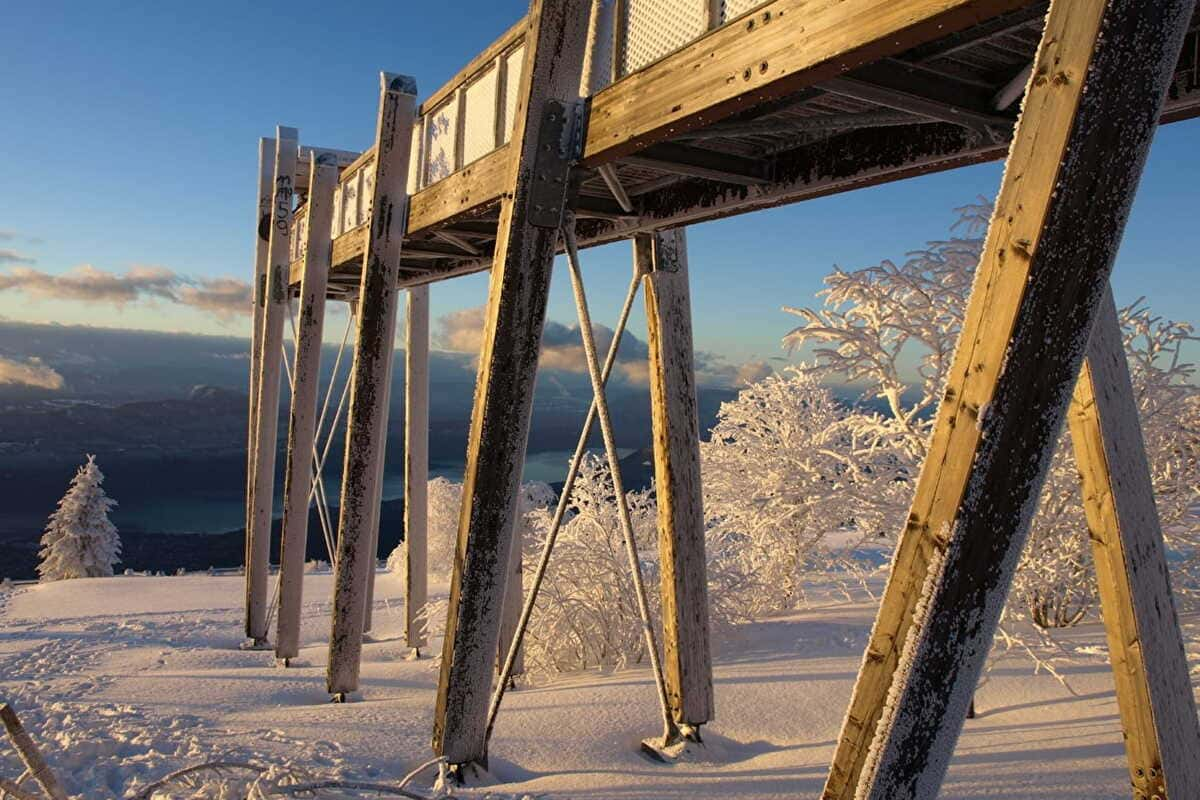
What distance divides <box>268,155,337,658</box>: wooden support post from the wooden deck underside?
2706 mm

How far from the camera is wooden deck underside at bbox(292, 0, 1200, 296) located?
2053mm

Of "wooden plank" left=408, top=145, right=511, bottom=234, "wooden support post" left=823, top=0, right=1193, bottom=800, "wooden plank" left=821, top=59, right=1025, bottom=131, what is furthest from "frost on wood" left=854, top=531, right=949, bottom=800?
"wooden plank" left=408, top=145, right=511, bottom=234

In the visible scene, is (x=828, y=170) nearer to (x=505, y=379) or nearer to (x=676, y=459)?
(x=505, y=379)

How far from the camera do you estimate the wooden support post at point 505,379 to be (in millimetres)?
3369

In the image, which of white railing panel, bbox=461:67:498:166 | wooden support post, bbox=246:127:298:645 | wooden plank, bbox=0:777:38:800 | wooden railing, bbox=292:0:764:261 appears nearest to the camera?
wooden plank, bbox=0:777:38:800

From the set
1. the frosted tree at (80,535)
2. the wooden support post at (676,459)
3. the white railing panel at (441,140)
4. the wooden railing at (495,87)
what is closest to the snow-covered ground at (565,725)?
the wooden support post at (676,459)

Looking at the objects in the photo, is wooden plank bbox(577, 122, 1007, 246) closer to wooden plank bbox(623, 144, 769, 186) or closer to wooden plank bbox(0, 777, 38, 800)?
wooden plank bbox(623, 144, 769, 186)

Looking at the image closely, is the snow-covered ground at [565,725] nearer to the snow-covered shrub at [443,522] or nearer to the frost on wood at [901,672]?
the frost on wood at [901,672]

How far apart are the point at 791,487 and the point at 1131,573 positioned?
690 cm

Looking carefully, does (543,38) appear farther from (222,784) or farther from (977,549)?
(222,784)

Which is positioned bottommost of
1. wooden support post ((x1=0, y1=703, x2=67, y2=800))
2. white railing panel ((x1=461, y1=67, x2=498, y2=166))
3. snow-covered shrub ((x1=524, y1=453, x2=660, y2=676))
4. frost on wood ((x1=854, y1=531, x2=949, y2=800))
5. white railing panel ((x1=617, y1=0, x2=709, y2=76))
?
snow-covered shrub ((x1=524, y1=453, x2=660, y2=676))

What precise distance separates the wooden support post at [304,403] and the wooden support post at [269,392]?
6.29ft

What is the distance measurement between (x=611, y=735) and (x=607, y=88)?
3.56 m

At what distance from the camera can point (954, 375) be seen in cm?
179
